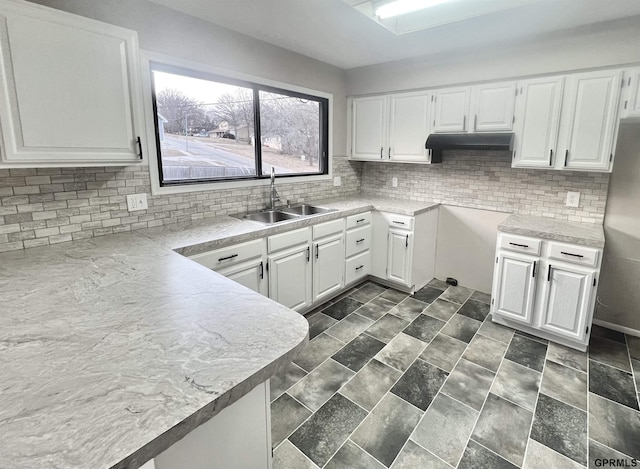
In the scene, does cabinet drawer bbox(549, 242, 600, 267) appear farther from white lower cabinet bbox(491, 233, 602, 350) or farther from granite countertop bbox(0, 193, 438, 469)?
granite countertop bbox(0, 193, 438, 469)

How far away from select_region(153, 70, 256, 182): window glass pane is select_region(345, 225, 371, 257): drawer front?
44.0 inches

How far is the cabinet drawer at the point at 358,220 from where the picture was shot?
3342 mm

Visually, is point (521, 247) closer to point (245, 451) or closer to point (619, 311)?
point (619, 311)

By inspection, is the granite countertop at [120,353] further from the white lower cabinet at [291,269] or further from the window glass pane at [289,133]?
the window glass pane at [289,133]

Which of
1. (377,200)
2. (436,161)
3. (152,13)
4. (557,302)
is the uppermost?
(152,13)

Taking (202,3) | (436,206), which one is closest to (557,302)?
(436,206)

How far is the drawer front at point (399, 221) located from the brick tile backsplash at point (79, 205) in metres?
1.66

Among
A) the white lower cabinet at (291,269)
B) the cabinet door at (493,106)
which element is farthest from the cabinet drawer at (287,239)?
the cabinet door at (493,106)

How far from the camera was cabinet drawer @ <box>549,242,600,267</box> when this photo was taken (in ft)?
7.82

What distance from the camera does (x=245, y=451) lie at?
3.34 ft

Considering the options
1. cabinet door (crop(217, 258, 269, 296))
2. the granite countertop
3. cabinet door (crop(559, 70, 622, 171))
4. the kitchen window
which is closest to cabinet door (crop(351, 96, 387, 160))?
the kitchen window

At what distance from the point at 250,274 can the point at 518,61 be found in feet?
9.21

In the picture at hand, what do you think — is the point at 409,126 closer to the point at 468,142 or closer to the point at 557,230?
the point at 468,142

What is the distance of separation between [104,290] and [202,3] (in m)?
1.94
